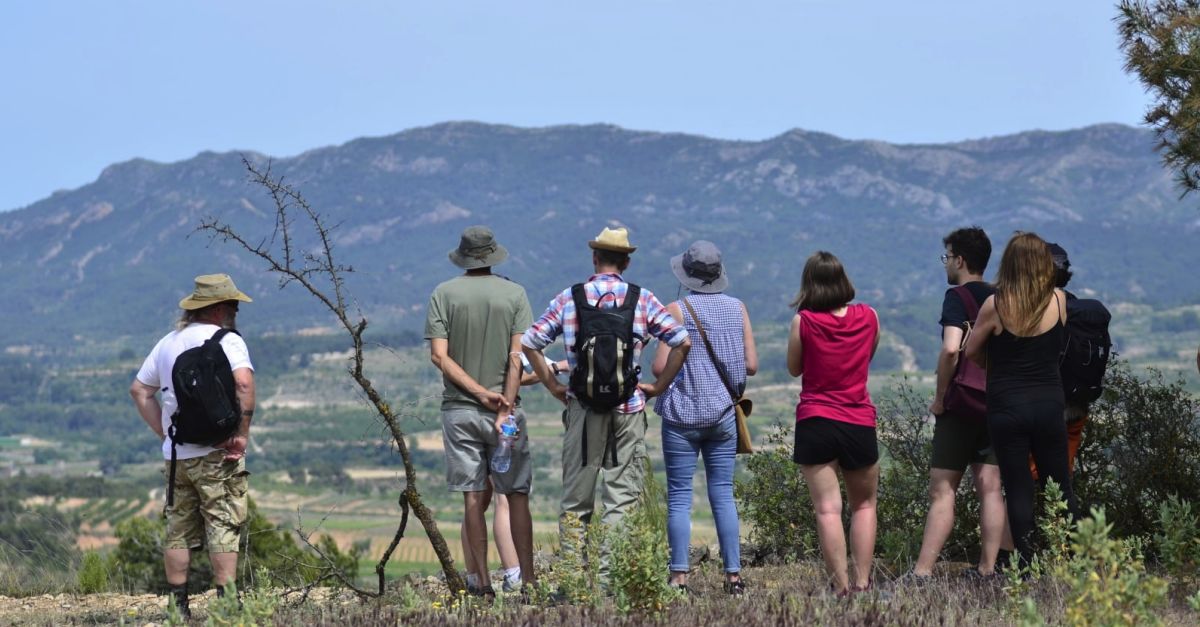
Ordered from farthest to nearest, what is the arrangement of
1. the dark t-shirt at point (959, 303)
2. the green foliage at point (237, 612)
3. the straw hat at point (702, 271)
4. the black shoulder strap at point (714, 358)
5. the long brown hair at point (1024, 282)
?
1. the straw hat at point (702, 271)
2. the black shoulder strap at point (714, 358)
3. the dark t-shirt at point (959, 303)
4. the long brown hair at point (1024, 282)
5. the green foliage at point (237, 612)

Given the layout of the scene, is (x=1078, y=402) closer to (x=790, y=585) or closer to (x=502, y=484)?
(x=790, y=585)

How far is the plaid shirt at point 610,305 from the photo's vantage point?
5996 mm

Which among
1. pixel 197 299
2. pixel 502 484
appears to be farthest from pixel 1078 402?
pixel 197 299

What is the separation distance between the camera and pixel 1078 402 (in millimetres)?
6125

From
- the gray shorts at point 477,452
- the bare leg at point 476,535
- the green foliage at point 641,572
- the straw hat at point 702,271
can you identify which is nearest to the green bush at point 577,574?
the green foliage at point 641,572

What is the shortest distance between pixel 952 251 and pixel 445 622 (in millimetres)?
2968

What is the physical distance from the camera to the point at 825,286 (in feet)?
19.0

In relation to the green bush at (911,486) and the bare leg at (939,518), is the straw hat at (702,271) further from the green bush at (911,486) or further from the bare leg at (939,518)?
the green bush at (911,486)

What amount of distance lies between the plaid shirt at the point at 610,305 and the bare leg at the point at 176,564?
194cm

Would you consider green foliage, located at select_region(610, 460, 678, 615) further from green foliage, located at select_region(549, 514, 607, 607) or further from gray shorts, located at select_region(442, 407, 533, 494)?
gray shorts, located at select_region(442, 407, 533, 494)

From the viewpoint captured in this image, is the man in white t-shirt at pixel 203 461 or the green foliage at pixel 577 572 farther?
the man in white t-shirt at pixel 203 461

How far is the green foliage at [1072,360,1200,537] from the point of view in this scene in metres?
7.07

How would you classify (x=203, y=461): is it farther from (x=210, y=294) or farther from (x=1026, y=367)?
(x=1026, y=367)

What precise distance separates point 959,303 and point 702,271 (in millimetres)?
1227
